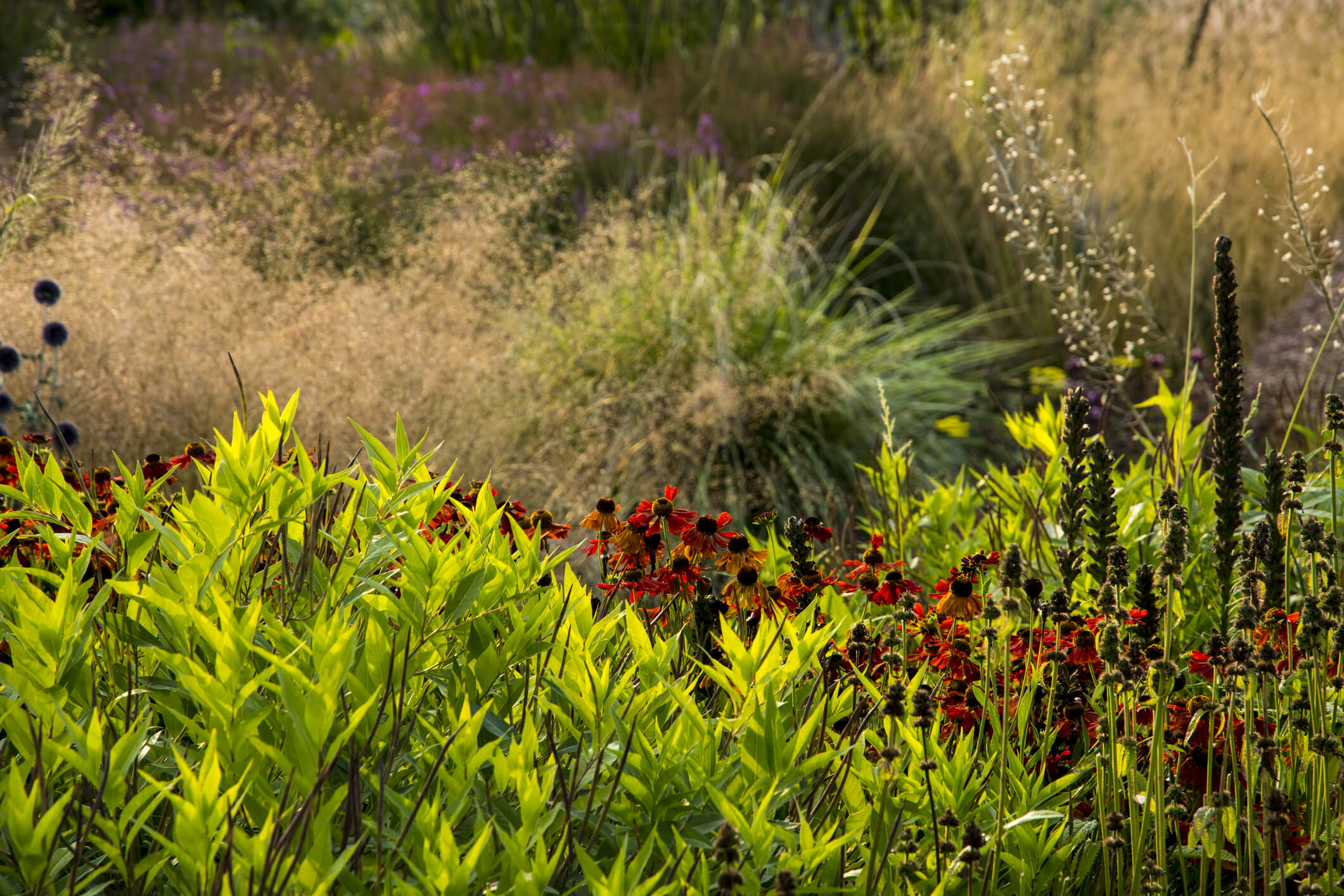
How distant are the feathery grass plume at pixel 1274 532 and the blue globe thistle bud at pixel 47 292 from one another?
117 inches

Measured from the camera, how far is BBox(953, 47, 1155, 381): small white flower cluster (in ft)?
9.10

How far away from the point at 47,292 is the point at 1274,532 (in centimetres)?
301

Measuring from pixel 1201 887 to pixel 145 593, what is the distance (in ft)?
4.09

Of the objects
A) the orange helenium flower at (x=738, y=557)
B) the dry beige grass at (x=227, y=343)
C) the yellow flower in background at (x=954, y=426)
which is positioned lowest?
the yellow flower in background at (x=954, y=426)

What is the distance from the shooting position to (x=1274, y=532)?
1601 mm

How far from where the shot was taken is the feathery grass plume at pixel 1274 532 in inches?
60.5

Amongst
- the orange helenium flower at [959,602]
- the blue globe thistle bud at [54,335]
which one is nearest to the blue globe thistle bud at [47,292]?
the blue globe thistle bud at [54,335]

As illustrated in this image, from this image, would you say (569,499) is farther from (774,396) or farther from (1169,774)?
(1169,774)

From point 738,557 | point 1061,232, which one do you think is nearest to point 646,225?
point 1061,232

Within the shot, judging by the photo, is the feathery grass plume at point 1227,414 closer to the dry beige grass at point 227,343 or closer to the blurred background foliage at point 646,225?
the blurred background foliage at point 646,225

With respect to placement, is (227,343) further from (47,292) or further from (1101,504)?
(1101,504)

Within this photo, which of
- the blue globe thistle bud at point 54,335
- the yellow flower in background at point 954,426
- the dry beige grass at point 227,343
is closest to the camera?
the blue globe thistle bud at point 54,335

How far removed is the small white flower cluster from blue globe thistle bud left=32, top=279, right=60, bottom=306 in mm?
2504

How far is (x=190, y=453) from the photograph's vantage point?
1921 mm
